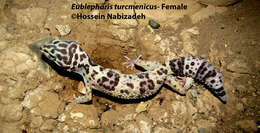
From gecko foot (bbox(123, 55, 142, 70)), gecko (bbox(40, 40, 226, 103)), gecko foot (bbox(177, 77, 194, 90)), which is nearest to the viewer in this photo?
gecko (bbox(40, 40, 226, 103))

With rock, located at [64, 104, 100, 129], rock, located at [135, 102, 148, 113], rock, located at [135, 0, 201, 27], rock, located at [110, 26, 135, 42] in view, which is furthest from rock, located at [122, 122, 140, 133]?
Result: rock, located at [135, 0, 201, 27]

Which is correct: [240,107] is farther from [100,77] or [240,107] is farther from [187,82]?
[100,77]

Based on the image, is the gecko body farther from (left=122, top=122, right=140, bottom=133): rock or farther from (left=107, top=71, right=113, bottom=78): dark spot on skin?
(left=122, top=122, right=140, bottom=133): rock

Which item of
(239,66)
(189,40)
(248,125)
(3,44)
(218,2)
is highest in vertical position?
(218,2)

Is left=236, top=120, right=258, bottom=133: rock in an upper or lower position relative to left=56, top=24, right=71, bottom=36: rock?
lower

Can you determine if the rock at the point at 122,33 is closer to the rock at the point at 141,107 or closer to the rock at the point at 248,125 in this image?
the rock at the point at 141,107

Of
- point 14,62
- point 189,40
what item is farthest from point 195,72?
point 14,62
